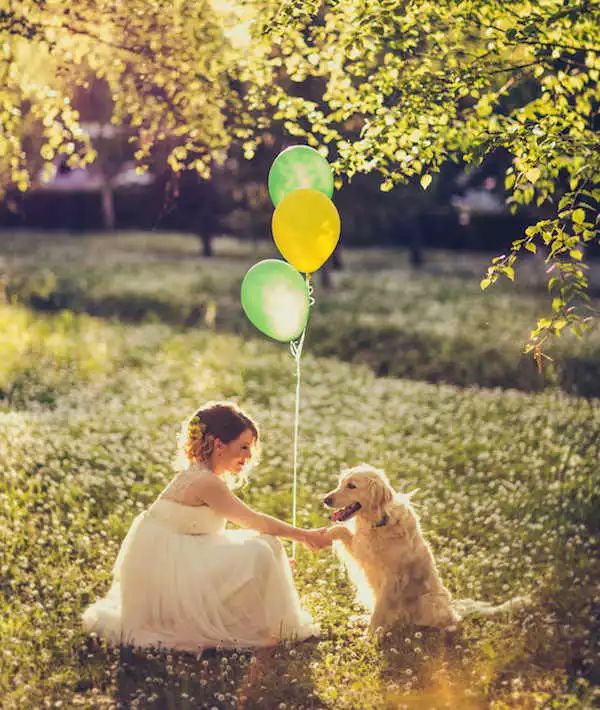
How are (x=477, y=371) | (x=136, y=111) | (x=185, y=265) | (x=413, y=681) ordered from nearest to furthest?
(x=413, y=681) → (x=136, y=111) → (x=477, y=371) → (x=185, y=265)

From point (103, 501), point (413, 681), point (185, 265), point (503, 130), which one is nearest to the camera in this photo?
point (413, 681)

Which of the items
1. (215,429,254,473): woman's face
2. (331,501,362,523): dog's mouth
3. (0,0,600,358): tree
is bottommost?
(331,501,362,523): dog's mouth

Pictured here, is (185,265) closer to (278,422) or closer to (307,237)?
(278,422)

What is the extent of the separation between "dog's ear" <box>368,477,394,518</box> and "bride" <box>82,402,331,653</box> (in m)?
0.47

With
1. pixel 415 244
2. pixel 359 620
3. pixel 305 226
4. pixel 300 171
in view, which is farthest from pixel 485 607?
pixel 415 244

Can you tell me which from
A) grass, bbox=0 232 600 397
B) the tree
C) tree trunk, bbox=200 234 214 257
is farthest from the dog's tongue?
tree trunk, bbox=200 234 214 257

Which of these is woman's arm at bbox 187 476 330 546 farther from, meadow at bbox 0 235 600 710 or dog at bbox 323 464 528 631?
meadow at bbox 0 235 600 710

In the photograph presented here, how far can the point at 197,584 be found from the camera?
23.6 feet

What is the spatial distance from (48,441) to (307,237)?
6244 mm

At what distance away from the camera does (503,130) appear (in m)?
7.50

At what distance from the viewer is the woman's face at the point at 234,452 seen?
732cm

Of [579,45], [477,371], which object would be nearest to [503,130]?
[579,45]

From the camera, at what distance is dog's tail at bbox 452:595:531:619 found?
805 cm

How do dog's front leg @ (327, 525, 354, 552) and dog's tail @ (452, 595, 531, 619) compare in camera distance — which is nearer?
dog's front leg @ (327, 525, 354, 552)
